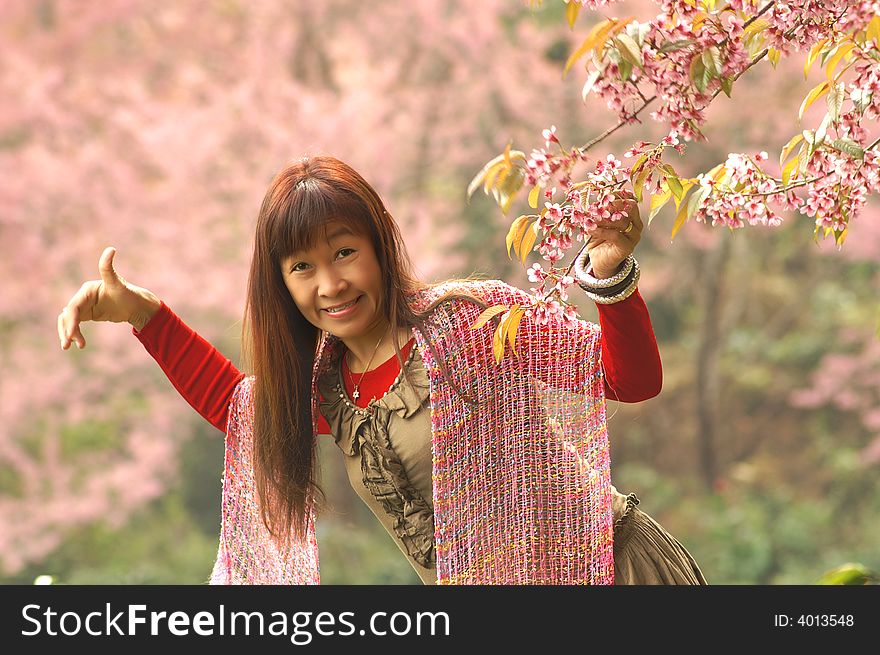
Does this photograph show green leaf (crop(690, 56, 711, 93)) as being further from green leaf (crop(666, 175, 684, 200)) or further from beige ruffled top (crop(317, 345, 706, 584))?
beige ruffled top (crop(317, 345, 706, 584))

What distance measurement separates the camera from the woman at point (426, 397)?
136cm

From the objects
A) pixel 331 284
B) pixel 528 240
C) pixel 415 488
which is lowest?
pixel 415 488

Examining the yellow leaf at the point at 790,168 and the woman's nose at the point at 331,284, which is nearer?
the yellow leaf at the point at 790,168

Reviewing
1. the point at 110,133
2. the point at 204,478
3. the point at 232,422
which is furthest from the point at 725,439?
the point at 232,422

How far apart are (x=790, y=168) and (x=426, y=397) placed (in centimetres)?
54

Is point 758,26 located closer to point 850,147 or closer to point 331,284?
point 850,147

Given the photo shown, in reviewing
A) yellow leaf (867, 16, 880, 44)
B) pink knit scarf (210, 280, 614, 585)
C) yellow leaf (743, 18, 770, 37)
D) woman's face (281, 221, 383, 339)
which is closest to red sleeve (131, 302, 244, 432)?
woman's face (281, 221, 383, 339)

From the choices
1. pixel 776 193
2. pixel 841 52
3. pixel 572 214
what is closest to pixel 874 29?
pixel 841 52

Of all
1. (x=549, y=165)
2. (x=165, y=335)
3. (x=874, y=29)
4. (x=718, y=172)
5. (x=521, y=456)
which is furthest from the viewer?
(x=165, y=335)

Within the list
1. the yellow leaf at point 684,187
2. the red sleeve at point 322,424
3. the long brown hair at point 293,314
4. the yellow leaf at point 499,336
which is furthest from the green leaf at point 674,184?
the red sleeve at point 322,424

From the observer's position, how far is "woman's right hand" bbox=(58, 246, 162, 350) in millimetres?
1386

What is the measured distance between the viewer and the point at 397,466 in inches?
55.7

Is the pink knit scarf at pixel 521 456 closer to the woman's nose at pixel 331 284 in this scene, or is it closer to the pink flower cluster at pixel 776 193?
the woman's nose at pixel 331 284

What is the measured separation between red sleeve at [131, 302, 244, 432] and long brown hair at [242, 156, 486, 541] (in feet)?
0.19
